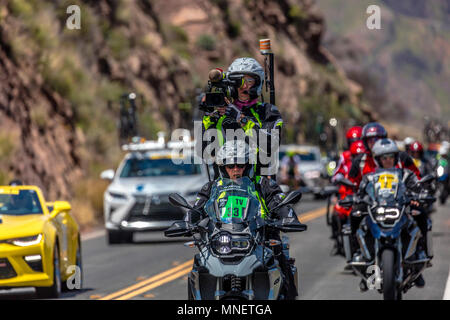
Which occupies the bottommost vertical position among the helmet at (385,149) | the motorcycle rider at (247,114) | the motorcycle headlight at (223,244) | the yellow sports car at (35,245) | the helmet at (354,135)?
the yellow sports car at (35,245)

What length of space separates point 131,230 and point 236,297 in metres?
13.3

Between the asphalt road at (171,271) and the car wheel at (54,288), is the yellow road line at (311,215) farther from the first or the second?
the car wheel at (54,288)

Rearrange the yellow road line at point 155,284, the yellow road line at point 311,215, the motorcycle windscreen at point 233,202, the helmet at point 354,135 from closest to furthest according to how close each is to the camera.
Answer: the motorcycle windscreen at point 233,202 → the yellow road line at point 155,284 → the helmet at point 354,135 → the yellow road line at point 311,215

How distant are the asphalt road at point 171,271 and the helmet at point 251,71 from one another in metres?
4.31

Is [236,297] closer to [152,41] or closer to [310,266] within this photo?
[310,266]

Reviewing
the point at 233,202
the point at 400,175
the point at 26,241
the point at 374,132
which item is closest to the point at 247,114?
the point at 233,202

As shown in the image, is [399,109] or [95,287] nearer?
[95,287]

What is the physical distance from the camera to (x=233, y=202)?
8.28m

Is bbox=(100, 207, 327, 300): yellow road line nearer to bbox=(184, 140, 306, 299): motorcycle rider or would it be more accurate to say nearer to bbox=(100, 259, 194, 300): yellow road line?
bbox=(100, 259, 194, 300): yellow road line

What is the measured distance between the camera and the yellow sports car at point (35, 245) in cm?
1298

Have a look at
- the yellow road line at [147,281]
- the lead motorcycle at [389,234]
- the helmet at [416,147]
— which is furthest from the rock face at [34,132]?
the lead motorcycle at [389,234]

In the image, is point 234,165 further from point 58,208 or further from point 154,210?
point 154,210

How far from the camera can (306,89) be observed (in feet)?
257
